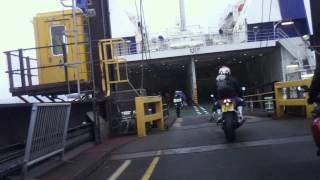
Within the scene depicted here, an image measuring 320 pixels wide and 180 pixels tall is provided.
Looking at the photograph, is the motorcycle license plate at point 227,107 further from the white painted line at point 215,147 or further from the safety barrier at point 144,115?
the safety barrier at point 144,115

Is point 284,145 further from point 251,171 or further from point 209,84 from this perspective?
point 209,84

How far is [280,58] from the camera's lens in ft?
213

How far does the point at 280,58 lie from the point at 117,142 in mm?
51214

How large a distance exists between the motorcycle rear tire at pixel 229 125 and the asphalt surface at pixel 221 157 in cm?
19

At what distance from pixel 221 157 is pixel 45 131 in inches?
139

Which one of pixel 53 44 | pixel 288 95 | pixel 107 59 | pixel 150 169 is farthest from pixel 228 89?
pixel 53 44

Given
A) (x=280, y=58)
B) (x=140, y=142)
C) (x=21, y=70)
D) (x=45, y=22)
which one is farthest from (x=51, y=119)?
(x=280, y=58)

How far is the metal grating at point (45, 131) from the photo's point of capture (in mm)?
8813

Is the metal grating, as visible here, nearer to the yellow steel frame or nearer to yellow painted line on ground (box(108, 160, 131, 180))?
yellow painted line on ground (box(108, 160, 131, 180))

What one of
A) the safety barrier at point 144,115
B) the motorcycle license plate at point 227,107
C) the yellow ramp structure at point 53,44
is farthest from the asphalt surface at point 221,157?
the yellow ramp structure at point 53,44

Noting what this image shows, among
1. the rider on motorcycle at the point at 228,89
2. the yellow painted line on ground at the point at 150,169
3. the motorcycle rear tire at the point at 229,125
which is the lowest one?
the yellow painted line on ground at the point at 150,169

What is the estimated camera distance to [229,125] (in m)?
13.6

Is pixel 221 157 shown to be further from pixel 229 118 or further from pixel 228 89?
pixel 228 89

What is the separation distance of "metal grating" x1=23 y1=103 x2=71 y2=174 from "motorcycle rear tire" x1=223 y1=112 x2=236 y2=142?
418 centimetres
